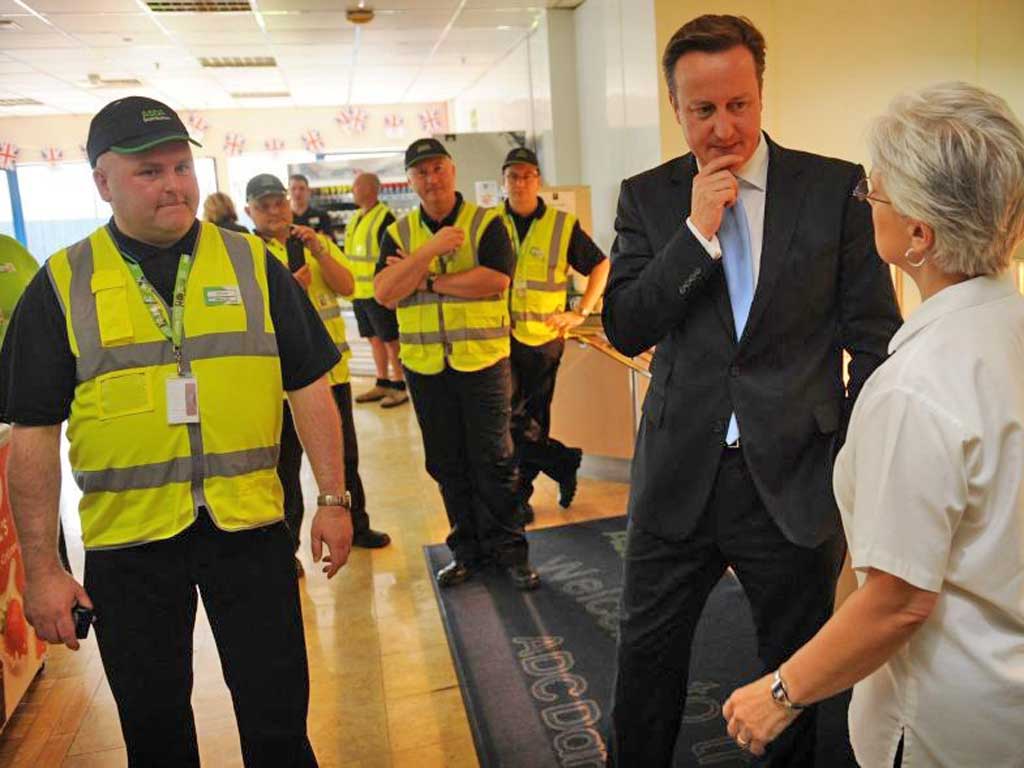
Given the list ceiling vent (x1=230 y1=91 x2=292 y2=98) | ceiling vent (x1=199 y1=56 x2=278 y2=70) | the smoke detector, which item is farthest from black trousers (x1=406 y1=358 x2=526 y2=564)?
ceiling vent (x1=230 y1=91 x2=292 y2=98)

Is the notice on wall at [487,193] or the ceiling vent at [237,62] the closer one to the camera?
the notice on wall at [487,193]

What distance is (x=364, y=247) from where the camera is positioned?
7555 millimetres

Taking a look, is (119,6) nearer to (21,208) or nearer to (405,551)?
(405,551)

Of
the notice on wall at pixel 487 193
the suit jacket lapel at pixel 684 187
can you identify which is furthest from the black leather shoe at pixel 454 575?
the notice on wall at pixel 487 193

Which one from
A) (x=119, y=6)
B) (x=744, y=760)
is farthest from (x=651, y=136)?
(x=119, y=6)

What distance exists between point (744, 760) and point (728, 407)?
1.20 meters

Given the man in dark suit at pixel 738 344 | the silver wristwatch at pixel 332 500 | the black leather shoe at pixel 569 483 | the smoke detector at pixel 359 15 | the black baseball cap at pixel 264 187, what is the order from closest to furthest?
the man in dark suit at pixel 738 344 → the silver wristwatch at pixel 332 500 → the black baseball cap at pixel 264 187 → the black leather shoe at pixel 569 483 → the smoke detector at pixel 359 15

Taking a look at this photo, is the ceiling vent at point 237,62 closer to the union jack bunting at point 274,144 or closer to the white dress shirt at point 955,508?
the union jack bunting at point 274,144

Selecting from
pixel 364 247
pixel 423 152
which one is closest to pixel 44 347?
pixel 423 152

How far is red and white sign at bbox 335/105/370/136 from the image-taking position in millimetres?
13281

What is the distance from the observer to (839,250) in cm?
158

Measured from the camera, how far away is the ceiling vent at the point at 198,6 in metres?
Result: 6.11

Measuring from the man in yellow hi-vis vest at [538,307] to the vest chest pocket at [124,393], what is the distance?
102 inches

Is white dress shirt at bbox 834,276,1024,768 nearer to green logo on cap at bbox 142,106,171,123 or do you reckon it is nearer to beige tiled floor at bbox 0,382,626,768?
green logo on cap at bbox 142,106,171,123
